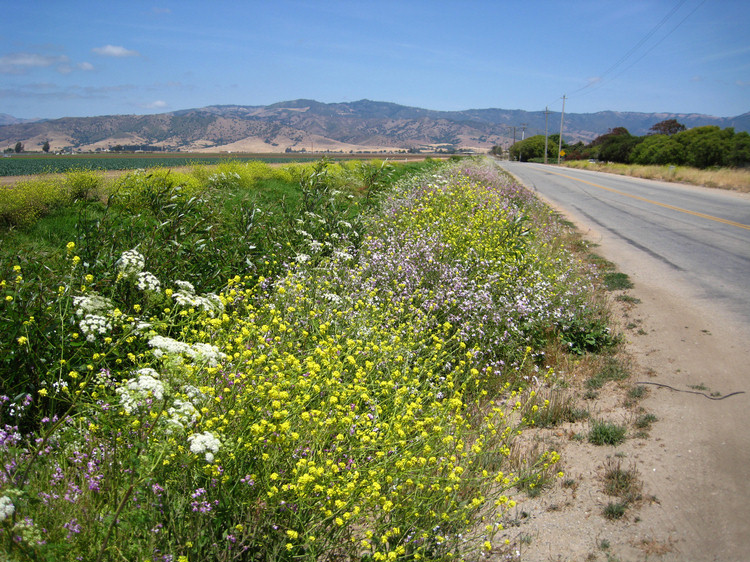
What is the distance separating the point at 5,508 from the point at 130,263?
282 cm

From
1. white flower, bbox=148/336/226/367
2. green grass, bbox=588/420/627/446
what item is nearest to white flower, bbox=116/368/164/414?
white flower, bbox=148/336/226/367

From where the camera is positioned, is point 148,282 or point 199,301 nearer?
point 199,301

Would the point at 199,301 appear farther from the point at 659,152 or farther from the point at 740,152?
the point at 659,152

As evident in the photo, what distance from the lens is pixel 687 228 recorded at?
38.1 ft

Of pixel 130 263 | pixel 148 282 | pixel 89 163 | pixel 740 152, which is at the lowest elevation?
pixel 148 282

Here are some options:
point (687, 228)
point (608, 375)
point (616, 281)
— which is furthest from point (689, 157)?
point (608, 375)

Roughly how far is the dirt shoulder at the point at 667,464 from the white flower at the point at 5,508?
92.7 inches

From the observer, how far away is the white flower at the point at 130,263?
388 cm

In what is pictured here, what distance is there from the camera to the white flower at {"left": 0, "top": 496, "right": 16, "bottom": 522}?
1.49 metres

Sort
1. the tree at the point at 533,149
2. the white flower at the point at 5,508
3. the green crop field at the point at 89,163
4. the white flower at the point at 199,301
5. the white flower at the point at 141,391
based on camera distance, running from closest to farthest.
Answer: the white flower at the point at 5,508, the white flower at the point at 141,391, the white flower at the point at 199,301, the green crop field at the point at 89,163, the tree at the point at 533,149

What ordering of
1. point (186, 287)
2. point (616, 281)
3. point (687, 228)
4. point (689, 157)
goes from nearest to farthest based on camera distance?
point (186, 287) → point (616, 281) → point (687, 228) → point (689, 157)

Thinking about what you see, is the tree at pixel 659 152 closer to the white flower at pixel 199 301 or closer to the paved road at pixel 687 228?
the paved road at pixel 687 228

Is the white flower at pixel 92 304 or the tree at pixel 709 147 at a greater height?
the tree at pixel 709 147

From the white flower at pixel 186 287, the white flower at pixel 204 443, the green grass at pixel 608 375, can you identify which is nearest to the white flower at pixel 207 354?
the white flower at pixel 204 443
